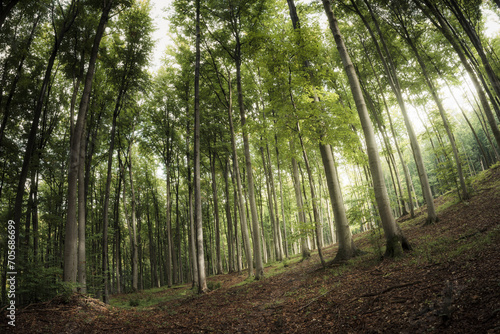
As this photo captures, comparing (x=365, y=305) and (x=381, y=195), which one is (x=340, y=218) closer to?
(x=381, y=195)

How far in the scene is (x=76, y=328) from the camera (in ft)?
16.7

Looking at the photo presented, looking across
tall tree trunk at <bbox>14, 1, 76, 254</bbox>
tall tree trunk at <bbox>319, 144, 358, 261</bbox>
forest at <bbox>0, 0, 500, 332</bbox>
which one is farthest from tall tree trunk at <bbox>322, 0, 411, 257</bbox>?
tall tree trunk at <bbox>14, 1, 76, 254</bbox>

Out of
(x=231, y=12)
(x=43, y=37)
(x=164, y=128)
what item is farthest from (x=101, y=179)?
(x=231, y=12)

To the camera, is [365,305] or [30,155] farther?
[30,155]

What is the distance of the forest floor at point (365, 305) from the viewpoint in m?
2.71

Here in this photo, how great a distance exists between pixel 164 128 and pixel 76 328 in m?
13.7

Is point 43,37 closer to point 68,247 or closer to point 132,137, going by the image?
point 132,137

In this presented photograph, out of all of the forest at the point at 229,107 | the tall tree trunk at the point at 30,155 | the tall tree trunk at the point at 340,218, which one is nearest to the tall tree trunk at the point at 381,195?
the forest at the point at 229,107

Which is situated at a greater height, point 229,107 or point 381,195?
point 229,107

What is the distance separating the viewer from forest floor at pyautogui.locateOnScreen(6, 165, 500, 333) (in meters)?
2.71

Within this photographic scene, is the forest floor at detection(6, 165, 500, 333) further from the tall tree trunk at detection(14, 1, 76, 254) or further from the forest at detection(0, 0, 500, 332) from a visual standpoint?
the tall tree trunk at detection(14, 1, 76, 254)

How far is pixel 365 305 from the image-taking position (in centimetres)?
376

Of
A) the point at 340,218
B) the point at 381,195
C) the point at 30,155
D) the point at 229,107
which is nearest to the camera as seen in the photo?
the point at 381,195

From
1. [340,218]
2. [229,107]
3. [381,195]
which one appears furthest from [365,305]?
[229,107]
